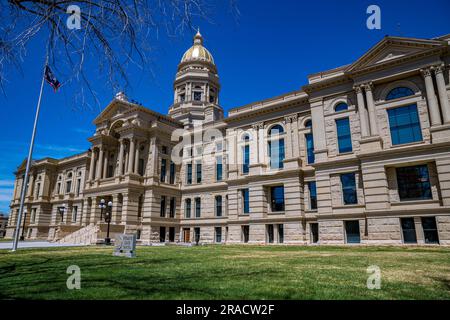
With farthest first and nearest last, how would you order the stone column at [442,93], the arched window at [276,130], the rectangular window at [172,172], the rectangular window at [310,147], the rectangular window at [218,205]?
1. the rectangular window at [172,172]
2. the rectangular window at [218,205]
3. the arched window at [276,130]
4. the rectangular window at [310,147]
5. the stone column at [442,93]

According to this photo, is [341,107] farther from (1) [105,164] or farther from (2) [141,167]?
(1) [105,164]

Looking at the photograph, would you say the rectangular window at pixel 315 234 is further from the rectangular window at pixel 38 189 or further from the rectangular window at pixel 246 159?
the rectangular window at pixel 38 189

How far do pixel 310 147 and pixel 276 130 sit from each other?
4.64m

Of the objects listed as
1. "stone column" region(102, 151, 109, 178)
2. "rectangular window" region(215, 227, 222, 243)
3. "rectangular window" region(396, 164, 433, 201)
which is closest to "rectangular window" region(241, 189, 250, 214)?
"rectangular window" region(215, 227, 222, 243)

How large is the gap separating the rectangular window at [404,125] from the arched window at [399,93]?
1077 millimetres

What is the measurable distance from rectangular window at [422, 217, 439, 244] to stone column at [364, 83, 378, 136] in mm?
7493

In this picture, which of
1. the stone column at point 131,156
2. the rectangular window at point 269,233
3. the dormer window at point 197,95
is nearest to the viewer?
the rectangular window at point 269,233

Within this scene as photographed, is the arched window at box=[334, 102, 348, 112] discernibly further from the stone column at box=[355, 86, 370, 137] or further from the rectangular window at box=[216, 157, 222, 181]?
the rectangular window at box=[216, 157, 222, 181]

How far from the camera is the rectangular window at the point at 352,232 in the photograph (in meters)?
25.5

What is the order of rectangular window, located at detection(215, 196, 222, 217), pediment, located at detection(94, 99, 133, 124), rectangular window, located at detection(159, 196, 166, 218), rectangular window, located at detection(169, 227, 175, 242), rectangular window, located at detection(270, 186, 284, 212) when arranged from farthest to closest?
pediment, located at detection(94, 99, 133, 124), rectangular window, located at detection(169, 227, 175, 242), rectangular window, located at detection(159, 196, 166, 218), rectangular window, located at detection(215, 196, 222, 217), rectangular window, located at detection(270, 186, 284, 212)

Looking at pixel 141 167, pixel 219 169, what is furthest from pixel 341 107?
pixel 141 167

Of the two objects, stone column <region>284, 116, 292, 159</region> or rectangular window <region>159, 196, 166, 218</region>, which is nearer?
stone column <region>284, 116, 292, 159</region>

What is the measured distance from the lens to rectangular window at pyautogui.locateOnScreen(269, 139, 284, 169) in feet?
109

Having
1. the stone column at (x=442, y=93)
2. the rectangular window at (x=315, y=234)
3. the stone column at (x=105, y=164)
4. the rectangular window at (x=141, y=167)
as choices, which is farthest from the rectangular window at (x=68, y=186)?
the stone column at (x=442, y=93)
